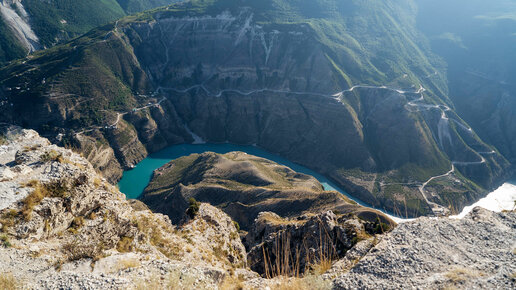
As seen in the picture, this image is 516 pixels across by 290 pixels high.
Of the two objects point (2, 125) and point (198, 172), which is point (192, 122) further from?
point (2, 125)

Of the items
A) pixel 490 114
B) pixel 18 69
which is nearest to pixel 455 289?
pixel 18 69

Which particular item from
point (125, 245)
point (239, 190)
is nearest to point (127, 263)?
point (125, 245)

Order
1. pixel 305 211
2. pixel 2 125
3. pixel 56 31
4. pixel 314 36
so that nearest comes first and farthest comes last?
1. pixel 305 211
2. pixel 2 125
3. pixel 314 36
4. pixel 56 31

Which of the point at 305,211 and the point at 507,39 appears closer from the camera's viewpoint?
the point at 305,211

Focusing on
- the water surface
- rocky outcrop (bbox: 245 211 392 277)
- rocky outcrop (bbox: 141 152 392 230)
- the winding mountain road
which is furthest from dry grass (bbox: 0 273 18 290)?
the winding mountain road

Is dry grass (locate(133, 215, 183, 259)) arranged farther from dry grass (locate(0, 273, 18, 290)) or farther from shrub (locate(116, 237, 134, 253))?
dry grass (locate(0, 273, 18, 290))

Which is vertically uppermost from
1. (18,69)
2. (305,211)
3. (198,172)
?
(18,69)
